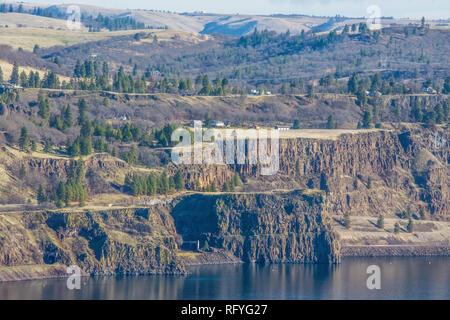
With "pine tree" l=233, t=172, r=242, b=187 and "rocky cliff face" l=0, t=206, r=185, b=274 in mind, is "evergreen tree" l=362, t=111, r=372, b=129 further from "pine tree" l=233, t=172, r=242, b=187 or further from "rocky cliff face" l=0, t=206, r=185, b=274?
"rocky cliff face" l=0, t=206, r=185, b=274

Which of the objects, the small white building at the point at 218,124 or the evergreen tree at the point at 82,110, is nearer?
the evergreen tree at the point at 82,110

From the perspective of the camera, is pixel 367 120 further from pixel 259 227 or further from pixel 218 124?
pixel 259 227

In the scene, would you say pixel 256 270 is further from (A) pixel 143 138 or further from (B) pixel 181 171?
(A) pixel 143 138

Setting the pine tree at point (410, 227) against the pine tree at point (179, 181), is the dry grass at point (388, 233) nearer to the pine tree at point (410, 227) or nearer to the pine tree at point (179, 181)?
the pine tree at point (410, 227)

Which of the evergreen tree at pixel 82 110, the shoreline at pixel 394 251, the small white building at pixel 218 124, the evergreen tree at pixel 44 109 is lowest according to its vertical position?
the shoreline at pixel 394 251

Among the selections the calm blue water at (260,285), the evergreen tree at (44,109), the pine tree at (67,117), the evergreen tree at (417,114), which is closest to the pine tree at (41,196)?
the calm blue water at (260,285)

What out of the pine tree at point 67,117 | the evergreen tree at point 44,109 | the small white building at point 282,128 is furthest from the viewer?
the small white building at point 282,128

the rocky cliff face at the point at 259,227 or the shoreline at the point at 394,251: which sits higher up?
the rocky cliff face at the point at 259,227
